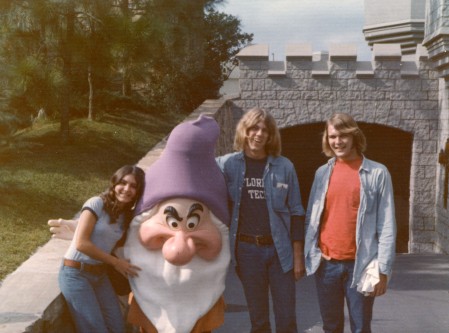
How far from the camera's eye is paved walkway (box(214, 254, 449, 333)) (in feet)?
19.9

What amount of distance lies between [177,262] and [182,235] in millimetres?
138

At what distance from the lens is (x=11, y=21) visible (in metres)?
13.0

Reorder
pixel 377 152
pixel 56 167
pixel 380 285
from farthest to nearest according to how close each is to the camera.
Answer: pixel 377 152 → pixel 56 167 → pixel 380 285

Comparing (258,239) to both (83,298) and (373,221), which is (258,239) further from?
(83,298)

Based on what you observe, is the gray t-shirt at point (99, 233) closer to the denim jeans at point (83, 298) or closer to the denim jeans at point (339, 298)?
the denim jeans at point (83, 298)

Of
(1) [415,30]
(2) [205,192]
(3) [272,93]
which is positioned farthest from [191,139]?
(1) [415,30]

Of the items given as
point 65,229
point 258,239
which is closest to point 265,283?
point 258,239

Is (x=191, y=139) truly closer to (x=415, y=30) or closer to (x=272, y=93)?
(x=272, y=93)

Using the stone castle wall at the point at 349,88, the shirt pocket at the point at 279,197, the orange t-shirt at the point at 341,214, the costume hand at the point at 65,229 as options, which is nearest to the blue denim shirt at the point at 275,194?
the shirt pocket at the point at 279,197

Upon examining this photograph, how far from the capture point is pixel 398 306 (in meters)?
7.00

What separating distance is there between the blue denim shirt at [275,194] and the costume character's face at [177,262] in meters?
0.17

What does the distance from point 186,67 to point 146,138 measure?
2.48 metres

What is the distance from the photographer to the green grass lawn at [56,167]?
949 centimetres

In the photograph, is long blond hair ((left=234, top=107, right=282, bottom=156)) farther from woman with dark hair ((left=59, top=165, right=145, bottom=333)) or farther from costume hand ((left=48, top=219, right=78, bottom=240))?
costume hand ((left=48, top=219, right=78, bottom=240))
